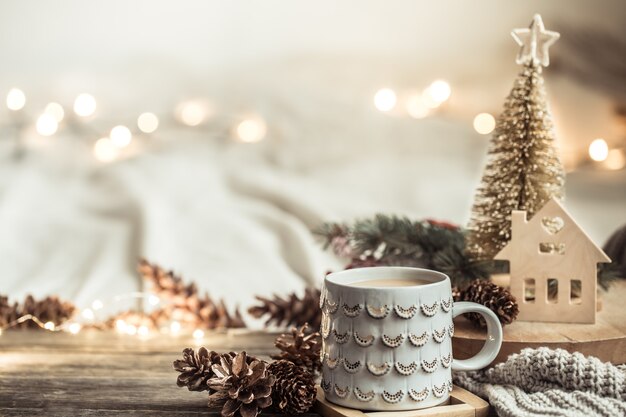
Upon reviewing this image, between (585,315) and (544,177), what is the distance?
7.1 inches

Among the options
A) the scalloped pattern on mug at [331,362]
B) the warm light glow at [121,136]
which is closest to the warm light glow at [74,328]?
the scalloped pattern on mug at [331,362]

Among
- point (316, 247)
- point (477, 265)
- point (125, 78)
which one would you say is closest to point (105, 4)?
point (125, 78)

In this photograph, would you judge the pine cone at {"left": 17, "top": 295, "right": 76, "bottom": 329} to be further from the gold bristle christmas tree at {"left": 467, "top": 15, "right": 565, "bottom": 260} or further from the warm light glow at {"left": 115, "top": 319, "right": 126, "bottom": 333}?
the gold bristle christmas tree at {"left": 467, "top": 15, "right": 565, "bottom": 260}

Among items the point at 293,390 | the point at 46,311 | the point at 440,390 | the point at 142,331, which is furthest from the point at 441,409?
the point at 46,311

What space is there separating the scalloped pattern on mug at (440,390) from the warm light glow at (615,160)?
1231mm

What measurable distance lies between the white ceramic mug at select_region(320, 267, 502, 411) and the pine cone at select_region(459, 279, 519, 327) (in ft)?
0.38

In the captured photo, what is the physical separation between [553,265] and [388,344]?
26cm

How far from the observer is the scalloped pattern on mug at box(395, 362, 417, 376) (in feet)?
2.02

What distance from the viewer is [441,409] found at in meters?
0.63

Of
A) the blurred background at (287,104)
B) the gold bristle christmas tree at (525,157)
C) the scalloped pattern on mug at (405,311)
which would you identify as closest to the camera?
the scalloped pattern on mug at (405,311)

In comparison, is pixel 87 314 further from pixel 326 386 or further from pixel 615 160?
pixel 615 160

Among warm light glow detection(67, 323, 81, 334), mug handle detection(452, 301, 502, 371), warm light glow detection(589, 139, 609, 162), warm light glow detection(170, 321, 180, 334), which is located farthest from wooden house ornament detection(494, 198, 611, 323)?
warm light glow detection(589, 139, 609, 162)

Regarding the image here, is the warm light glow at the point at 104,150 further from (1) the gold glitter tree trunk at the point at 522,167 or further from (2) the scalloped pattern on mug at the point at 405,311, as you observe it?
(2) the scalloped pattern on mug at the point at 405,311

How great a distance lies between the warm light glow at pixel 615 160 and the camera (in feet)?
5.61
